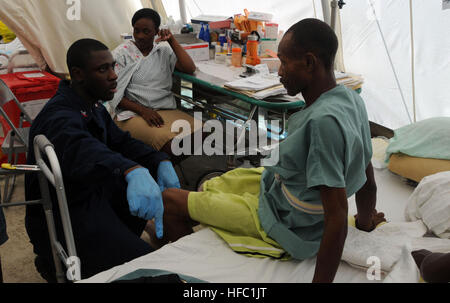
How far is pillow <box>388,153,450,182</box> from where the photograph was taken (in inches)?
78.5

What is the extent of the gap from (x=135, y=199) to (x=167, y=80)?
171 cm

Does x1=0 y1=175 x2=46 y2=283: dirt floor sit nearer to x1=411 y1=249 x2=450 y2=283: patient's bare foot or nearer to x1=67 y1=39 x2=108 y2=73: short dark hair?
x1=67 y1=39 x2=108 y2=73: short dark hair

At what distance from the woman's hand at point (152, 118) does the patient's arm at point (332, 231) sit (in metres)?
1.80

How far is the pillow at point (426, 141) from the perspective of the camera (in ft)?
6.75

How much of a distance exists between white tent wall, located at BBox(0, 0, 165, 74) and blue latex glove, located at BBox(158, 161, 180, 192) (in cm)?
218

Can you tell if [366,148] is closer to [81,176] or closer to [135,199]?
[135,199]

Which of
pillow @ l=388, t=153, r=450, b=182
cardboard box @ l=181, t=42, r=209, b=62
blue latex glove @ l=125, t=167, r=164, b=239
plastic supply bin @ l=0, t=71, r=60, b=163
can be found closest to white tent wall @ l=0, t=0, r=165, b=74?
plastic supply bin @ l=0, t=71, r=60, b=163

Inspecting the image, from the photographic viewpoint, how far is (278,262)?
148cm

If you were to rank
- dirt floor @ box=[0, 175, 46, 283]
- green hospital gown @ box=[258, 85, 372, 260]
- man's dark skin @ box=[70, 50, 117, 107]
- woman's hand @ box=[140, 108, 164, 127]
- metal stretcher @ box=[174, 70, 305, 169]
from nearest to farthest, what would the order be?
green hospital gown @ box=[258, 85, 372, 260] < man's dark skin @ box=[70, 50, 117, 107] < dirt floor @ box=[0, 175, 46, 283] < metal stretcher @ box=[174, 70, 305, 169] < woman's hand @ box=[140, 108, 164, 127]

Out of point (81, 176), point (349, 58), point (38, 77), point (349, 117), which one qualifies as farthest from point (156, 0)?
point (349, 117)

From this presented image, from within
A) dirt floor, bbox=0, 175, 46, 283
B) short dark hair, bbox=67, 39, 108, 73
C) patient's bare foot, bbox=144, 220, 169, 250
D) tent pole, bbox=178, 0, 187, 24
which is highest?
tent pole, bbox=178, 0, 187, 24

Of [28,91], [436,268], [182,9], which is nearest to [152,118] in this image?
[28,91]

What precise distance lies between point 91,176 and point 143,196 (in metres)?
0.22

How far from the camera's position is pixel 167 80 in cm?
302
